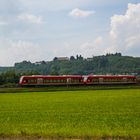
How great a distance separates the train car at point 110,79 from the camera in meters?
151

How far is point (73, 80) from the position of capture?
14788cm

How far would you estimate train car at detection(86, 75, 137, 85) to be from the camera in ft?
495

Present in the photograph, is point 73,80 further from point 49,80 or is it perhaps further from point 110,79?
point 110,79

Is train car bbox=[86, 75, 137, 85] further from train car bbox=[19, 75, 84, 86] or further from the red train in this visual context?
train car bbox=[19, 75, 84, 86]

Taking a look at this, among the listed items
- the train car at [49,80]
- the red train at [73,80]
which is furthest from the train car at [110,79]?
the train car at [49,80]

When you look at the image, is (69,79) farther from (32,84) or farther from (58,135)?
(58,135)

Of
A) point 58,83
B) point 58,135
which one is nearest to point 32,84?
point 58,83

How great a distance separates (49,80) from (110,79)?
2110 centimetres

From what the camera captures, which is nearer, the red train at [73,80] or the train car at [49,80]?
the train car at [49,80]

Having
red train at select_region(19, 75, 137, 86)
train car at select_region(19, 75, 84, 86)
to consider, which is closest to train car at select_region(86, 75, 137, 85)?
red train at select_region(19, 75, 137, 86)

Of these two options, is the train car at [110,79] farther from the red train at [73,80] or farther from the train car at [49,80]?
the train car at [49,80]

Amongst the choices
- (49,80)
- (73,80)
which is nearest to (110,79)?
(73,80)

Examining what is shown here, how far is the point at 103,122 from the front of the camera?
31141mm

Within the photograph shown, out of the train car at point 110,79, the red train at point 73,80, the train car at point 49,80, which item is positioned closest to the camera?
the train car at point 49,80
